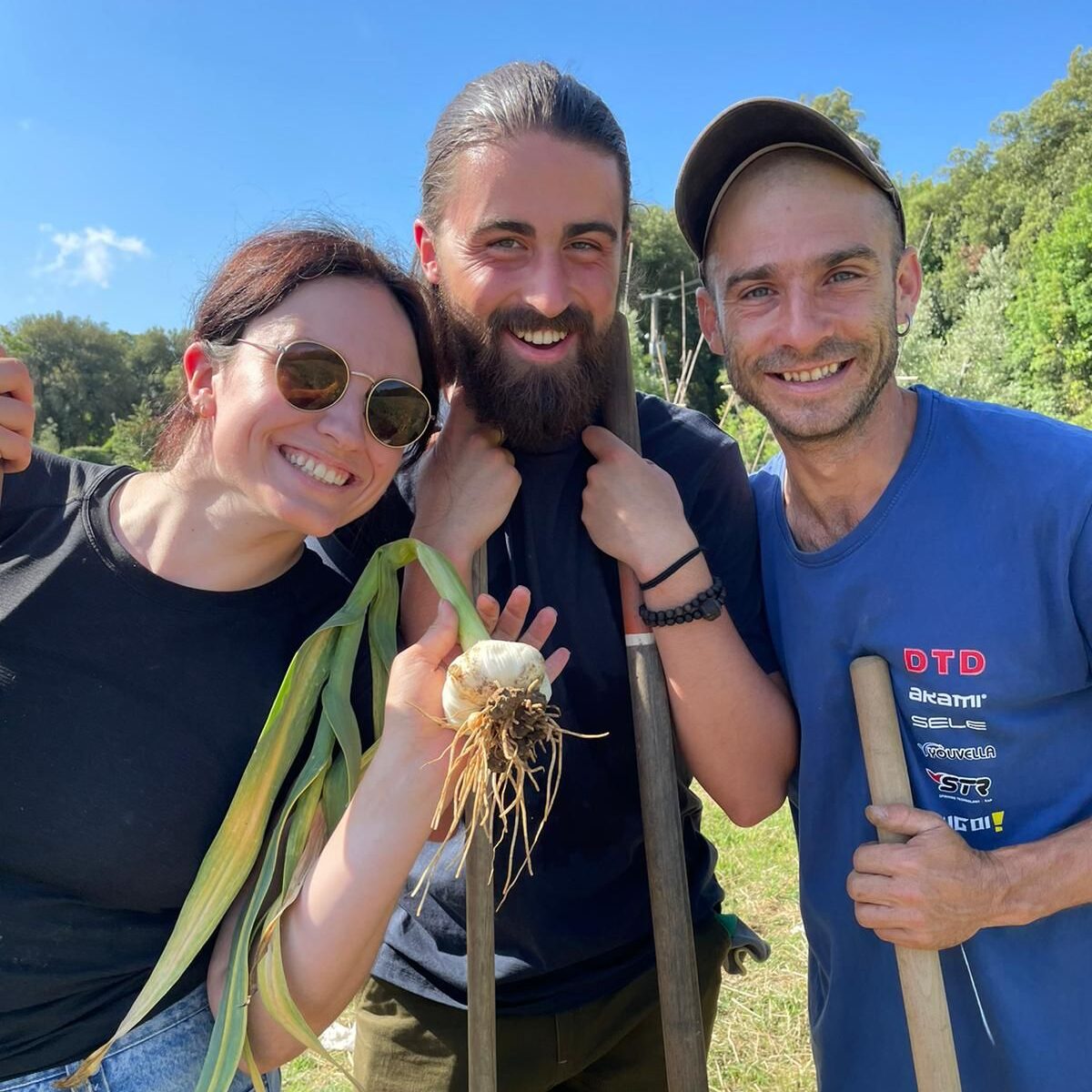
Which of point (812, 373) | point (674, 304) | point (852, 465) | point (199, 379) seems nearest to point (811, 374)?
point (812, 373)

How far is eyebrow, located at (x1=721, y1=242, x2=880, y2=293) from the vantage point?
75.2 inches

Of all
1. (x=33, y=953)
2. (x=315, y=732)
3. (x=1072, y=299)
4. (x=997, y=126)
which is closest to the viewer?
(x=33, y=953)

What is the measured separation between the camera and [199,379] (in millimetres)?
1796

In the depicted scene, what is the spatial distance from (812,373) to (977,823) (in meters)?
1.05

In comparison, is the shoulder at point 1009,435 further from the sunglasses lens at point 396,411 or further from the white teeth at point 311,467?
the white teeth at point 311,467

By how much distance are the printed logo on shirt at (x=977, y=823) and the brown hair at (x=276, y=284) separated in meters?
1.50

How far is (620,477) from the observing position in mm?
2025

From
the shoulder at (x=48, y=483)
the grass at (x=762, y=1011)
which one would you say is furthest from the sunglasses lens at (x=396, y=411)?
the grass at (x=762, y=1011)

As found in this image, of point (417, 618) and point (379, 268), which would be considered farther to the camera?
point (417, 618)

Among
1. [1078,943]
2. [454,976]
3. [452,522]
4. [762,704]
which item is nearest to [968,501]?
[762,704]

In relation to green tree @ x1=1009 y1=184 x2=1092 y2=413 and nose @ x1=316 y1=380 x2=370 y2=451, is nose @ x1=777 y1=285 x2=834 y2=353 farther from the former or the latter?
green tree @ x1=1009 y1=184 x2=1092 y2=413

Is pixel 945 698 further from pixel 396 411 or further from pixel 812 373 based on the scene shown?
pixel 396 411

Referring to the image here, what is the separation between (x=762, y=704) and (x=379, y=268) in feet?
4.33

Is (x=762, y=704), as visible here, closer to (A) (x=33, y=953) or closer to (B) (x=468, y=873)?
(B) (x=468, y=873)
